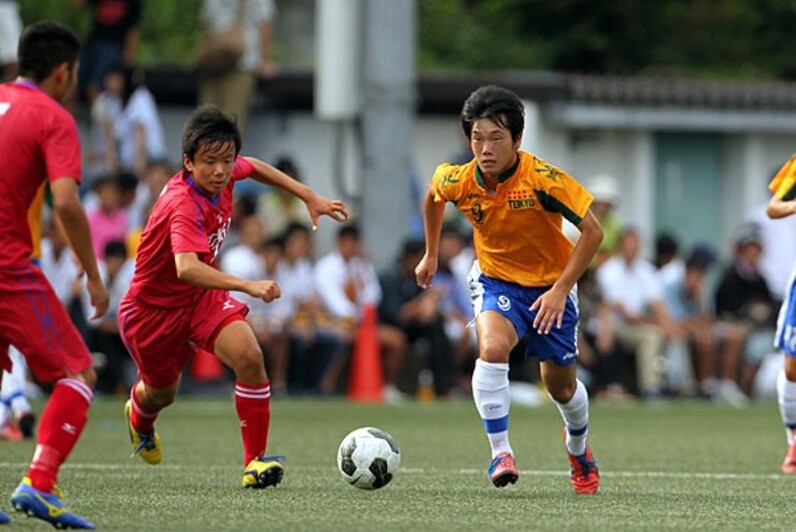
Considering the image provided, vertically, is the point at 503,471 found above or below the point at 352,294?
below

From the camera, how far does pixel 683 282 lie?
815 inches

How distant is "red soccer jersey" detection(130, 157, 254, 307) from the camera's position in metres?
8.51

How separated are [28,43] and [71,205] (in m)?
0.86

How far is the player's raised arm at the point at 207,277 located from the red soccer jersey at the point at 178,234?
0.25 ft

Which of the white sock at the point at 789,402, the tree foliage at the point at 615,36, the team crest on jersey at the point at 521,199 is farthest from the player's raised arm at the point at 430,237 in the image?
the tree foliage at the point at 615,36

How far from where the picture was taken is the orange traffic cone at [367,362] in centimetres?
1792

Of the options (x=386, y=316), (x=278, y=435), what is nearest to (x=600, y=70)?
(x=386, y=316)

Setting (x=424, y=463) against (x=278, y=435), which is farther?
(x=278, y=435)

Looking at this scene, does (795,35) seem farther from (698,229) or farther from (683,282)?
(683,282)

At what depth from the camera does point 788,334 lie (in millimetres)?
10398

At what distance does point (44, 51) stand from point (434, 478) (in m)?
3.35

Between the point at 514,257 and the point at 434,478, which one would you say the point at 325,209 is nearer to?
the point at 514,257

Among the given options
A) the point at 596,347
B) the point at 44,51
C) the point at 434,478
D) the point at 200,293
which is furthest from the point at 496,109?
the point at 596,347

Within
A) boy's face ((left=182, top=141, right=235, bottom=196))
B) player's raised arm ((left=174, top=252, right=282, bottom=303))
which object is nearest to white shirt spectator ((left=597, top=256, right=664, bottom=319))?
boy's face ((left=182, top=141, right=235, bottom=196))
